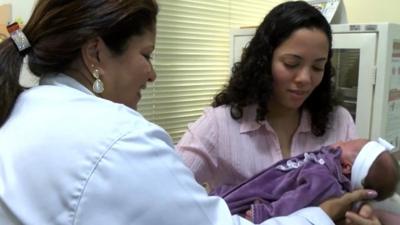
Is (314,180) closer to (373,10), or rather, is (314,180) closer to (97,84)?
(97,84)

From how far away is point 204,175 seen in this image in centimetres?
147

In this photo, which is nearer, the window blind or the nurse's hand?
the nurse's hand

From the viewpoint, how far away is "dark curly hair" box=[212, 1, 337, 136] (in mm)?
1454

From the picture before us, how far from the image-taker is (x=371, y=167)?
1.25 meters

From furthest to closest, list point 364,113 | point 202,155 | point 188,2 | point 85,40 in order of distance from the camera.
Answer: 1. point 188,2
2. point 364,113
3. point 202,155
4. point 85,40

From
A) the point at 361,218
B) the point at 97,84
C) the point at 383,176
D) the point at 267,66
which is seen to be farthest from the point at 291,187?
the point at 97,84

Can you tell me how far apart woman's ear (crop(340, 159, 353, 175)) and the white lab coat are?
2.43 feet

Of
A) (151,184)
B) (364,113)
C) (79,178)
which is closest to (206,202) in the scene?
(151,184)

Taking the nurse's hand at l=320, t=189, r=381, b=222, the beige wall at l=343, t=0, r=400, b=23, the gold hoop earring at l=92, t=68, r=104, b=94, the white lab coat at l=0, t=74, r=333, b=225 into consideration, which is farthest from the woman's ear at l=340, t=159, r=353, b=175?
the beige wall at l=343, t=0, r=400, b=23

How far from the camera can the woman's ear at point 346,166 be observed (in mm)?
1294

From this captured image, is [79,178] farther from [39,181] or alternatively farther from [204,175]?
[204,175]

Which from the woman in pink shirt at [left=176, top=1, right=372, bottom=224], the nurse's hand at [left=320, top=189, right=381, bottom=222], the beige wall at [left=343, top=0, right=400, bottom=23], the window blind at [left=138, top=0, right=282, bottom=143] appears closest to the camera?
the nurse's hand at [left=320, top=189, right=381, bottom=222]

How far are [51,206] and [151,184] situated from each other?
0.17 meters

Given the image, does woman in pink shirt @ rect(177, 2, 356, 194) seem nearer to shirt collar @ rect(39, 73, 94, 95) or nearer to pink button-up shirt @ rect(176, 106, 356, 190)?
pink button-up shirt @ rect(176, 106, 356, 190)
